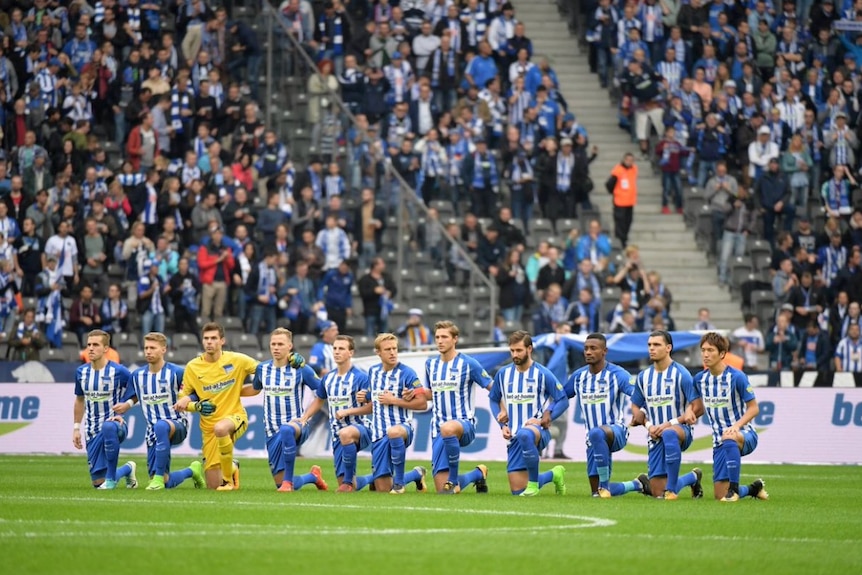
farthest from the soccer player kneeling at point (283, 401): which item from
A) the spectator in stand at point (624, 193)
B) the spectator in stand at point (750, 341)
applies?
the spectator in stand at point (624, 193)

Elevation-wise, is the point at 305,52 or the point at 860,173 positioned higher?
the point at 305,52

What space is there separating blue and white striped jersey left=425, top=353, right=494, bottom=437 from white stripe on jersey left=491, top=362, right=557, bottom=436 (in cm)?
23

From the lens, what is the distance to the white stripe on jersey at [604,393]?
17.3 m

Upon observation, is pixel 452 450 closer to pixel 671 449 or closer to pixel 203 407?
pixel 671 449

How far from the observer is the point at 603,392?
17.3 meters

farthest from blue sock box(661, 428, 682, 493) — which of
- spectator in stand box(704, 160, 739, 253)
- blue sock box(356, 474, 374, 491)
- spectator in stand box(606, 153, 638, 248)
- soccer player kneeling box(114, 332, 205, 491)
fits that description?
spectator in stand box(704, 160, 739, 253)

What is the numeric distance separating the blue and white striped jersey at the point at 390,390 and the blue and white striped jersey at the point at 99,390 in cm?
276

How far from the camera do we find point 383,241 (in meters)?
29.0

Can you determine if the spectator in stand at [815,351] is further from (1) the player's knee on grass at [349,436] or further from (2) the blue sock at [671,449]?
(1) the player's knee on grass at [349,436]

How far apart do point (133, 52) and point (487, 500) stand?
60.0 ft

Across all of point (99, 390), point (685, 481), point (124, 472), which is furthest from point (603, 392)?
point (99, 390)

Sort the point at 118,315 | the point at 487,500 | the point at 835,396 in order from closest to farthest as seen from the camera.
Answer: the point at 487,500 < the point at 835,396 < the point at 118,315

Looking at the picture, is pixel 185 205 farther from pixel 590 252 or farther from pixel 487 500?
pixel 487 500

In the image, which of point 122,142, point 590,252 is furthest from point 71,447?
point 590,252
